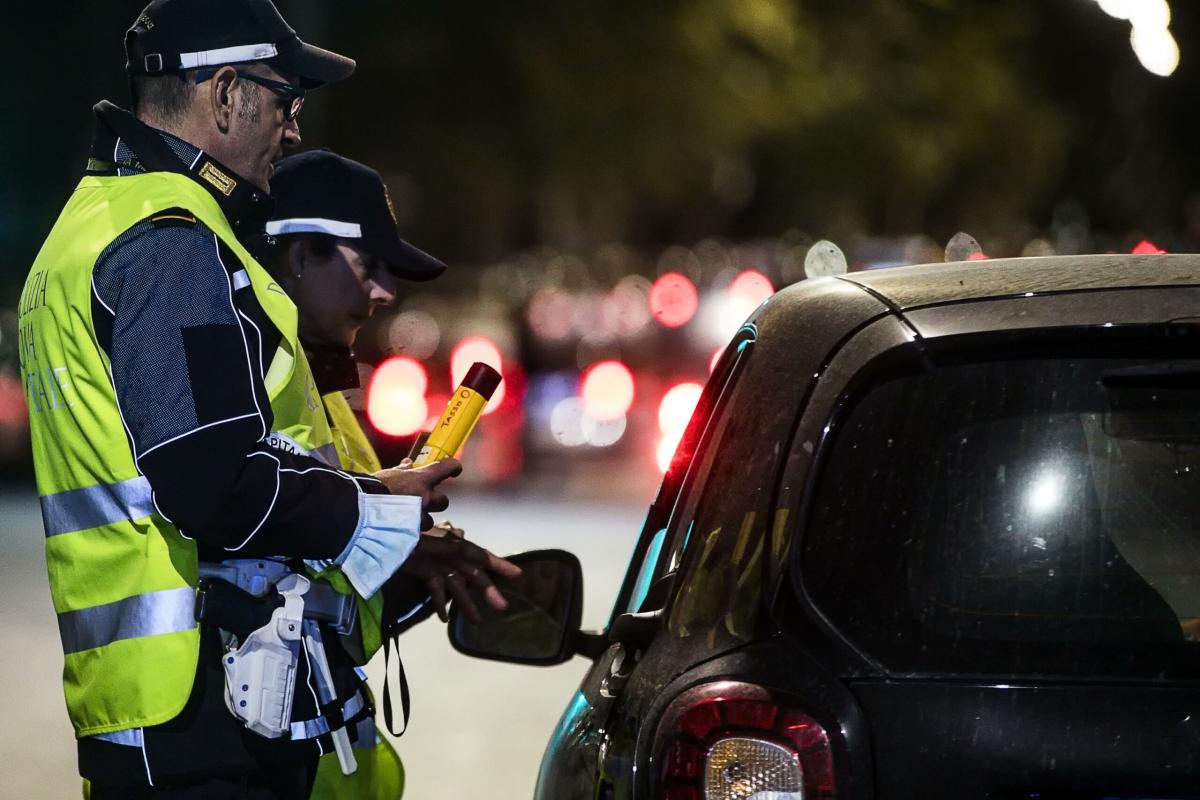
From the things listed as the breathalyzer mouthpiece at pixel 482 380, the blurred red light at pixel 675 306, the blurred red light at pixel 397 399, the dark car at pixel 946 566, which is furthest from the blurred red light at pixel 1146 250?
the blurred red light at pixel 675 306

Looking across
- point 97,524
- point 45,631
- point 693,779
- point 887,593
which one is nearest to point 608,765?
point 693,779

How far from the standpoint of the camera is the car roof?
284cm

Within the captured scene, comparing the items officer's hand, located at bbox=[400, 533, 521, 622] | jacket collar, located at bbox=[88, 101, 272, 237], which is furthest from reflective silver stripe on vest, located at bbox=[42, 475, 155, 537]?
officer's hand, located at bbox=[400, 533, 521, 622]

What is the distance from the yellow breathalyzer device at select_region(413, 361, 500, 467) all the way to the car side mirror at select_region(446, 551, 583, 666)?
25 centimetres

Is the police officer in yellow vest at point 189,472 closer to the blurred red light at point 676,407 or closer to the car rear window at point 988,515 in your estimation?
the car rear window at point 988,515

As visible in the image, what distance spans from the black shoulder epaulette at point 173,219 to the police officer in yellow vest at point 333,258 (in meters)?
0.80

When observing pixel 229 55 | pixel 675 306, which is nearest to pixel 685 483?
pixel 229 55

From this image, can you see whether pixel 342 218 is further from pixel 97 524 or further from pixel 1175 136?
pixel 1175 136

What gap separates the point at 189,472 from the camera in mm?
3145

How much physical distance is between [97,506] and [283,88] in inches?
33.4

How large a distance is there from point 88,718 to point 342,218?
1288 mm

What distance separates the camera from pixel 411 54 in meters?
32.9

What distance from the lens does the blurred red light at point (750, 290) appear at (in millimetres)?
21766

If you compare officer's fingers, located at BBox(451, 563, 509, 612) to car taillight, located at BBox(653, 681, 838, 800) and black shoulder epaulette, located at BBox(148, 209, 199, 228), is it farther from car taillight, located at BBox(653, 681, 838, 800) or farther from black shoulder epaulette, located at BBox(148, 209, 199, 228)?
car taillight, located at BBox(653, 681, 838, 800)
